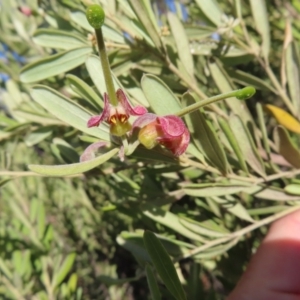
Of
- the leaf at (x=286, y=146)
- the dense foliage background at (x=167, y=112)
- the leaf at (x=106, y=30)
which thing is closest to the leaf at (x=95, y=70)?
the dense foliage background at (x=167, y=112)

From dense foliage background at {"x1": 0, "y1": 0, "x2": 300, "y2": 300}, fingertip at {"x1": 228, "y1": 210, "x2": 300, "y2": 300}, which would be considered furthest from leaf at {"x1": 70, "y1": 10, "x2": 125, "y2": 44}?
fingertip at {"x1": 228, "y1": 210, "x2": 300, "y2": 300}

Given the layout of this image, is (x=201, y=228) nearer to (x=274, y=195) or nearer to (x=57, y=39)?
(x=274, y=195)

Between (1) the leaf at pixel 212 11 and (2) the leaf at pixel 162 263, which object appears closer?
(2) the leaf at pixel 162 263

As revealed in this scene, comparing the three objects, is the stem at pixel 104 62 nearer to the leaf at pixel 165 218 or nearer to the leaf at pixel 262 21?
the leaf at pixel 165 218

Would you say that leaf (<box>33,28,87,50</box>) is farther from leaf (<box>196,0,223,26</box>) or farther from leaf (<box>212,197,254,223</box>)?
leaf (<box>212,197,254,223</box>)

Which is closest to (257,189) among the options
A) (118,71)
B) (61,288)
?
(118,71)

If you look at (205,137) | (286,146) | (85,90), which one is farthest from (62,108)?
(286,146)
